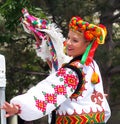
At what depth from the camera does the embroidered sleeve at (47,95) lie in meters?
2.85

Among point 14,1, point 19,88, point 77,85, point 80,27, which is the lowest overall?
point 19,88

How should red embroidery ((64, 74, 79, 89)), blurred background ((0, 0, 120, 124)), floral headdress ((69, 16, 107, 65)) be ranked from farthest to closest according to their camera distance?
blurred background ((0, 0, 120, 124)), floral headdress ((69, 16, 107, 65)), red embroidery ((64, 74, 79, 89))

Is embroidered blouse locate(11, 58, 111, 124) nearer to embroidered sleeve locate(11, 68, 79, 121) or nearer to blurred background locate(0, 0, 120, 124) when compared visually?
embroidered sleeve locate(11, 68, 79, 121)

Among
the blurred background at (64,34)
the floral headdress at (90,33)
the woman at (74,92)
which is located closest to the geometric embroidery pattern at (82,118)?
the woman at (74,92)

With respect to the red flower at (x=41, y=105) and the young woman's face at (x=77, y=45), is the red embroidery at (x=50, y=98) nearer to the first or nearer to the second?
the red flower at (x=41, y=105)

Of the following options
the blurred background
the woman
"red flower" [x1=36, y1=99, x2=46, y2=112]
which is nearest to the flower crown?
the woman

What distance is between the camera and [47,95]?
2914 millimetres

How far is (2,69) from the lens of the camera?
12.8ft

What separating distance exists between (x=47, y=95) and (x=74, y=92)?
0.18 metres

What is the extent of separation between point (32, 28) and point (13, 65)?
828 centimetres

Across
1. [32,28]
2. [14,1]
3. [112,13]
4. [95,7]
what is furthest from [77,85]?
[112,13]

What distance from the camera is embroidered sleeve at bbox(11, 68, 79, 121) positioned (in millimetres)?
2846

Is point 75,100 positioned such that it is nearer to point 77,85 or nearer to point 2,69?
point 77,85

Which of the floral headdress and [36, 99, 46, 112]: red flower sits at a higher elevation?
the floral headdress
